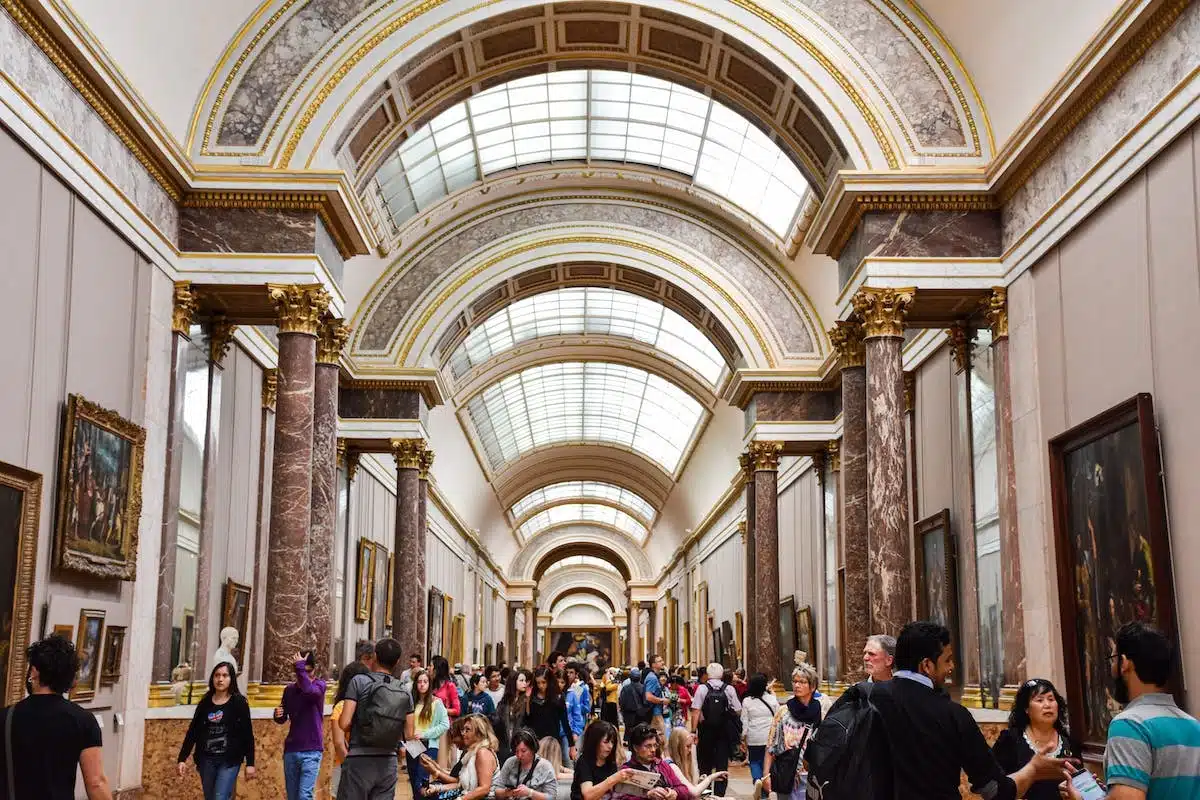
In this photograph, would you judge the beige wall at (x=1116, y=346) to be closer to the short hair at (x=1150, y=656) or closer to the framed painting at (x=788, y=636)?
the short hair at (x=1150, y=656)

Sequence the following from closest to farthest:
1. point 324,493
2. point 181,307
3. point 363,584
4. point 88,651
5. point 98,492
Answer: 1. point 88,651
2. point 98,492
3. point 181,307
4. point 324,493
5. point 363,584

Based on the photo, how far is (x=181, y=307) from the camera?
51.5ft

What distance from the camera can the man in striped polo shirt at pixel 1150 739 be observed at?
5.12 metres

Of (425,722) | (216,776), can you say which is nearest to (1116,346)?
(425,722)

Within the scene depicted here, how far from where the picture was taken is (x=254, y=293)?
16.1 meters

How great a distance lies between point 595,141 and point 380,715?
63.1 feet

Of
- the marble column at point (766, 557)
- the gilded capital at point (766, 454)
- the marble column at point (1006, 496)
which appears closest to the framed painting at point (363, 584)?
the marble column at point (766, 557)

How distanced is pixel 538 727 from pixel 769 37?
9.98m

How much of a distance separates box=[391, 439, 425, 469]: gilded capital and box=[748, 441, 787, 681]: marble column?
7101 mm

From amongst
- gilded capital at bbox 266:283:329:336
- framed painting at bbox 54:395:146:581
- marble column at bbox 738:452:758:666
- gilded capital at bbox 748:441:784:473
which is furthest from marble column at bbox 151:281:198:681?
marble column at bbox 738:452:758:666

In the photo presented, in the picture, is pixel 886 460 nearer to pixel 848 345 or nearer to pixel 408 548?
pixel 848 345

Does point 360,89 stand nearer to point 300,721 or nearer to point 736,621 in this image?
point 300,721

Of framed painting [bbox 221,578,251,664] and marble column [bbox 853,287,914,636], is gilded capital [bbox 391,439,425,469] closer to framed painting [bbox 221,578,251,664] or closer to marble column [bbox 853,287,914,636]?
framed painting [bbox 221,578,251,664]

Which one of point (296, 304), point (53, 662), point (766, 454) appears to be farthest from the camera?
point (766, 454)
